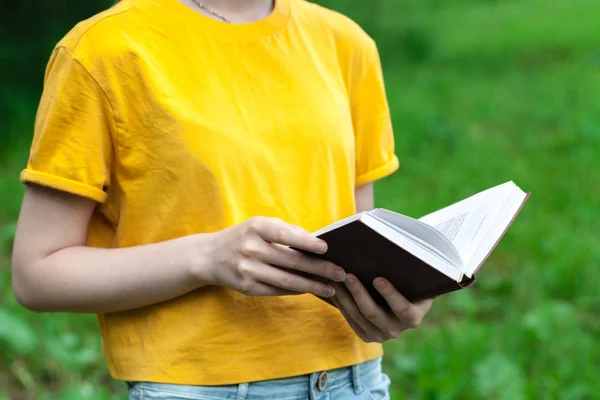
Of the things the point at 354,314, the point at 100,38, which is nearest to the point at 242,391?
the point at 354,314

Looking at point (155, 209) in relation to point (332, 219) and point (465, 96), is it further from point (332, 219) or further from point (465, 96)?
point (465, 96)

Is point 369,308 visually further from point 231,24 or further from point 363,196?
point 231,24

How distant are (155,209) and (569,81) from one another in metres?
7.11

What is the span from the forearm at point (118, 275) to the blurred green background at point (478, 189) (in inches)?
66.9

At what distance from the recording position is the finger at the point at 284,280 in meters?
1.18

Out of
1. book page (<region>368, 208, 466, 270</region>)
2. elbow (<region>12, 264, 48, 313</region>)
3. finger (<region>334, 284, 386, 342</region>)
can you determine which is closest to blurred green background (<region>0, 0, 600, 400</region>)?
elbow (<region>12, 264, 48, 313</region>)

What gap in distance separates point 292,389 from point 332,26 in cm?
64

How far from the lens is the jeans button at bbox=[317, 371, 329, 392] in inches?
54.3

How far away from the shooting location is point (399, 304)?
1.27m

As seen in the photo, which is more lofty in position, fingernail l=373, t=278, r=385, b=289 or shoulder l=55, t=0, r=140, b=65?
shoulder l=55, t=0, r=140, b=65

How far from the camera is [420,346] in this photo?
3492 millimetres

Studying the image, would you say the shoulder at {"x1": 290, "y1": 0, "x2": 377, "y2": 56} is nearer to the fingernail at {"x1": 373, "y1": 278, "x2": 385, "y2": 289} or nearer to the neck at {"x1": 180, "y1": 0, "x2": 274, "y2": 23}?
the neck at {"x1": 180, "y1": 0, "x2": 274, "y2": 23}

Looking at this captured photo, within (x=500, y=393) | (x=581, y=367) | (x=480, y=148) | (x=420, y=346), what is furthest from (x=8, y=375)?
(x=480, y=148)

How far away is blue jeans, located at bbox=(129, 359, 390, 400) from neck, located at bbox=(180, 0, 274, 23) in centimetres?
59
